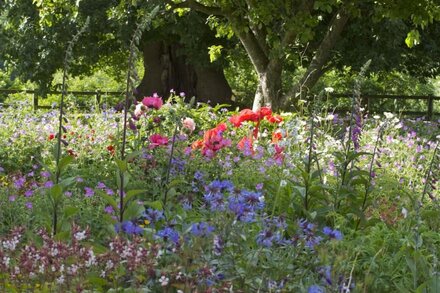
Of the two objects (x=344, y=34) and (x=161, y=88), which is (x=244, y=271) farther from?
(x=161, y=88)

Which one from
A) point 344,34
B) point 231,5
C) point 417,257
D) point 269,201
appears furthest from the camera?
point 344,34

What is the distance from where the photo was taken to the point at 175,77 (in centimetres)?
1908

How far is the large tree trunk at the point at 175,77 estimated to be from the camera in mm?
18875

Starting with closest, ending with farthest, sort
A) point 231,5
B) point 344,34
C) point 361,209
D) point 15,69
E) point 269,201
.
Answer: point 361,209, point 269,201, point 231,5, point 344,34, point 15,69

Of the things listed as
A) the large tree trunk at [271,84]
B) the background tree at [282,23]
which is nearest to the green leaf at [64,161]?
the background tree at [282,23]

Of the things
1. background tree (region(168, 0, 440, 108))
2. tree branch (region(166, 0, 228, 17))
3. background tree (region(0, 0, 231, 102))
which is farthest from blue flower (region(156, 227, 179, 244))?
background tree (region(0, 0, 231, 102))

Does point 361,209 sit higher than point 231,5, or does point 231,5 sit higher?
point 231,5

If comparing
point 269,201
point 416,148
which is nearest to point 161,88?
point 416,148

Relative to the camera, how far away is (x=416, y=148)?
8680 mm

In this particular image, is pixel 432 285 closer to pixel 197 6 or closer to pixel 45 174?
pixel 45 174

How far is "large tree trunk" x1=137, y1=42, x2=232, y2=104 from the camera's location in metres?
18.9

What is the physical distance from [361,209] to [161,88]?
1450 centimetres

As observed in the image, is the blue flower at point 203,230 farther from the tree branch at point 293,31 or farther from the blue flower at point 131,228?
the tree branch at point 293,31

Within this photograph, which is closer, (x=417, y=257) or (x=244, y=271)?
(x=244, y=271)
